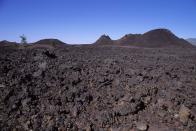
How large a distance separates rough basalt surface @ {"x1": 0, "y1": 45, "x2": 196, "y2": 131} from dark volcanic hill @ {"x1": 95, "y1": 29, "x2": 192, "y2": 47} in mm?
19845

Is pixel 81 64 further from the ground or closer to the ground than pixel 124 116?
further from the ground

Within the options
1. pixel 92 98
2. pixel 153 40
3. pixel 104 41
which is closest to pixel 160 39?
pixel 153 40

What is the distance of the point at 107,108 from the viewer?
17.9 feet

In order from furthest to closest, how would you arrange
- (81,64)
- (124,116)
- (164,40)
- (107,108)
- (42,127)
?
1. (164,40)
2. (81,64)
3. (107,108)
4. (124,116)
5. (42,127)

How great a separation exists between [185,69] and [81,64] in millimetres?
3876

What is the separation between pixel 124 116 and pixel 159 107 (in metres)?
0.83

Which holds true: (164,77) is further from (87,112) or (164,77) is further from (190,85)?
(87,112)

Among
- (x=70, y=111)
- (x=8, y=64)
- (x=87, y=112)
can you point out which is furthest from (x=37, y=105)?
(x=8, y=64)

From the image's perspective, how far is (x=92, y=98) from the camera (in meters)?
5.92

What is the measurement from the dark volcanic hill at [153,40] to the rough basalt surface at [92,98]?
19845mm

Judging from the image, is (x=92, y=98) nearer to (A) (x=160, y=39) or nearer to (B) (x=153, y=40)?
(B) (x=153, y=40)

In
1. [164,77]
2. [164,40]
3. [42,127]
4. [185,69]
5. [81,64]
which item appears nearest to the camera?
[42,127]

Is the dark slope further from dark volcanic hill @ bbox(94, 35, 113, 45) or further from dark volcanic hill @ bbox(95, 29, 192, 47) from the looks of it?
dark volcanic hill @ bbox(94, 35, 113, 45)

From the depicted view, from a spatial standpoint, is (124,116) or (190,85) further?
(190,85)
